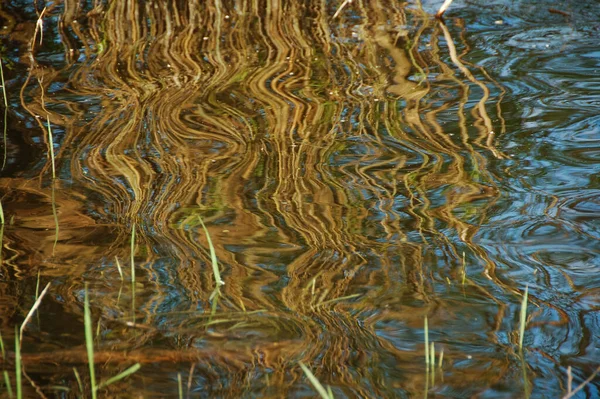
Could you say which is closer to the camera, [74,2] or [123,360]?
[123,360]

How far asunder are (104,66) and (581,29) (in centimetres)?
243

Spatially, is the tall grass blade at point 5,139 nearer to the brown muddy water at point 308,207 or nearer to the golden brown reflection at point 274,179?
the brown muddy water at point 308,207

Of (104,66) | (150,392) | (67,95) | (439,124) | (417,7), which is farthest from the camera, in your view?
(417,7)

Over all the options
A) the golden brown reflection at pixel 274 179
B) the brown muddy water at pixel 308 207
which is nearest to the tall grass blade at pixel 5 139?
the brown muddy water at pixel 308 207

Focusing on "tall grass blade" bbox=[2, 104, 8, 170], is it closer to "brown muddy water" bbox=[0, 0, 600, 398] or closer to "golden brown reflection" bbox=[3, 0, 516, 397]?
"brown muddy water" bbox=[0, 0, 600, 398]

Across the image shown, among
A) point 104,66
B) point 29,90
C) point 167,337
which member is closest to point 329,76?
point 104,66

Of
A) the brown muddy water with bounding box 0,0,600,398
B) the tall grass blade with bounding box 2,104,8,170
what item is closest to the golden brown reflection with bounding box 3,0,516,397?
the brown muddy water with bounding box 0,0,600,398

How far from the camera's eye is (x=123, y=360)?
193 centimetres

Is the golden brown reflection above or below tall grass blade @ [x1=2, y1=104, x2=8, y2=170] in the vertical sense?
above

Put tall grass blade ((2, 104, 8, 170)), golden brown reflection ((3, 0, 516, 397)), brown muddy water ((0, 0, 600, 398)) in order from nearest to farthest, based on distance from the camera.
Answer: brown muddy water ((0, 0, 600, 398)), golden brown reflection ((3, 0, 516, 397)), tall grass blade ((2, 104, 8, 170))

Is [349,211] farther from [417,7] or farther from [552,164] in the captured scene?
[417,7]

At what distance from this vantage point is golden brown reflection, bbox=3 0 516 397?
2.06 m

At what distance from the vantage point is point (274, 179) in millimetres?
2777

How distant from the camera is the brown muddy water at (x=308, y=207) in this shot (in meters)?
1.91
